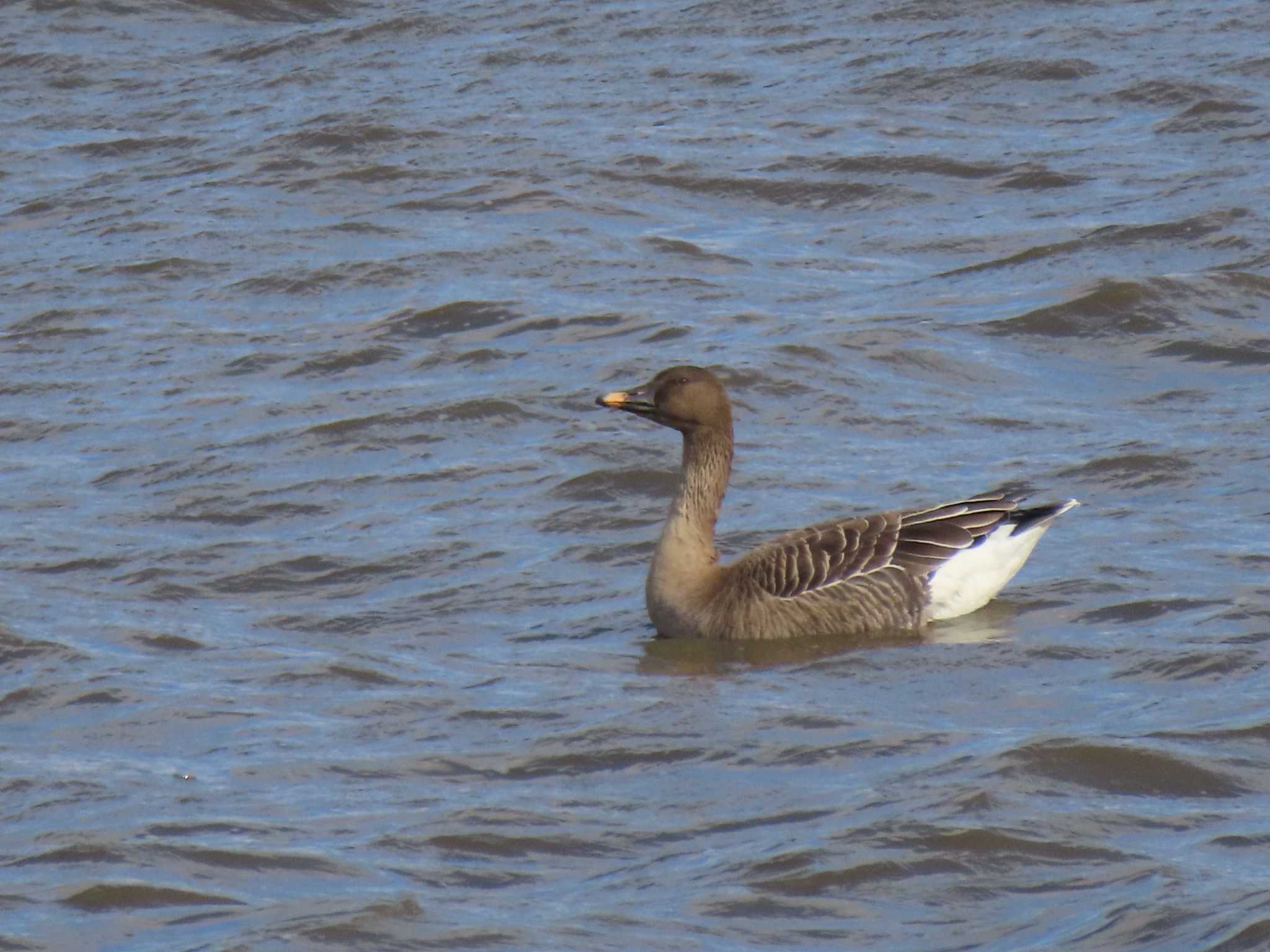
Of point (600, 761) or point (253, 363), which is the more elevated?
point (253, 363)

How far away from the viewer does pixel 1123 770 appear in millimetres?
8344

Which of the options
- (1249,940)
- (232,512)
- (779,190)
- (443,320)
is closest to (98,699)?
(232,512)

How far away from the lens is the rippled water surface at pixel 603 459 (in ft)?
25.2

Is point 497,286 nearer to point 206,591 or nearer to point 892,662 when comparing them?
point 206,591

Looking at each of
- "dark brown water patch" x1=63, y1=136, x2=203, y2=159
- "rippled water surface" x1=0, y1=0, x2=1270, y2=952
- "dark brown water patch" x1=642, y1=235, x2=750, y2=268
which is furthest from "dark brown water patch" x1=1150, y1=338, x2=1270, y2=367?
"dark brown water patch" x1=63, y1=136, x2=203, y2=159

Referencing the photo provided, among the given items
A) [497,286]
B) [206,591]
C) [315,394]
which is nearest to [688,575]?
[206,591]

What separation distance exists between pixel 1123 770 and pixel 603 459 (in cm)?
538

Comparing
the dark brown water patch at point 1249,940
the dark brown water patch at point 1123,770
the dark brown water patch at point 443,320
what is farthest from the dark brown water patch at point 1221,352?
the dark brown water patch at point 1249,940

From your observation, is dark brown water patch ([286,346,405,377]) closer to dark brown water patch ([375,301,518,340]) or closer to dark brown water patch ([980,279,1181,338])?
dark brown water patch ([375,301,518,340])

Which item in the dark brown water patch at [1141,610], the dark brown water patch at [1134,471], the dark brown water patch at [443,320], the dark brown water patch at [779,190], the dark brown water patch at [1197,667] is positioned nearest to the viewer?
the dark brown water patch at [1197,667]

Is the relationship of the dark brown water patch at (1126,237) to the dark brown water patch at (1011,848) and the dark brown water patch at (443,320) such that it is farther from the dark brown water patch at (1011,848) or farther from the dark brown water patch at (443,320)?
the dark brown water patch at (1011,848)

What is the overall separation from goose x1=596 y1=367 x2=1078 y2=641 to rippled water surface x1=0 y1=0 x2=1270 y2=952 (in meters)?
0.18

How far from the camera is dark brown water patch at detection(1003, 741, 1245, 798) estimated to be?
8180 mm

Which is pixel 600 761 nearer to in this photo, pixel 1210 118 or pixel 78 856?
pixel 78 856
